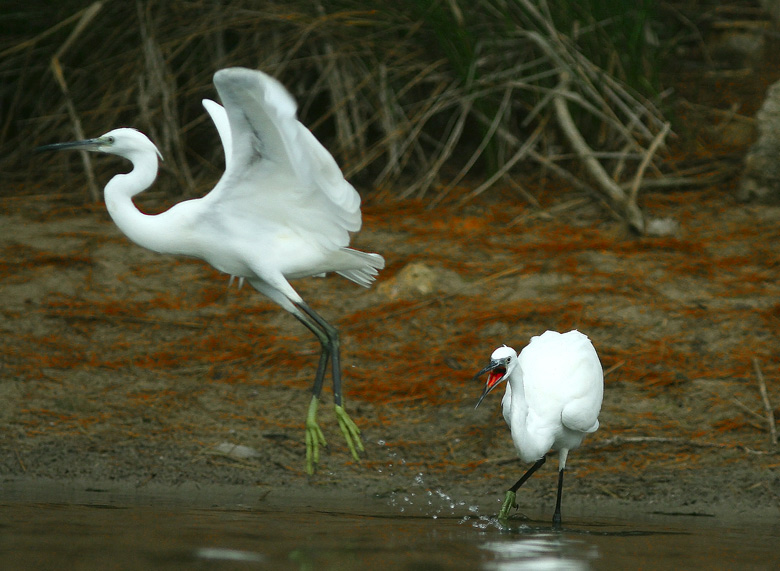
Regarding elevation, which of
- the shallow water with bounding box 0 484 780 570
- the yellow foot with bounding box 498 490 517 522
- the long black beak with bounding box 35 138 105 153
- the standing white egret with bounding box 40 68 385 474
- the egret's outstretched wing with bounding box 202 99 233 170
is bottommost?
the yellow foot with bounding box 498 490 517 522

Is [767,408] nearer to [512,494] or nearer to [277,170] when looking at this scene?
[512,494]

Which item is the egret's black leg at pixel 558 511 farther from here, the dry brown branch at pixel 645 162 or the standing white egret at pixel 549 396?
the dry brown branch at pixel 645 162

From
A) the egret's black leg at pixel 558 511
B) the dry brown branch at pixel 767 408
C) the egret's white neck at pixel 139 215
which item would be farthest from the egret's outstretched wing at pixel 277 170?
the dry brown branch at pixel 767 408

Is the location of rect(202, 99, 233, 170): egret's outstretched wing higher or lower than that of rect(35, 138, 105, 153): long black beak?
higher

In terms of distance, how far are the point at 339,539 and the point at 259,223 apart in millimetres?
1896

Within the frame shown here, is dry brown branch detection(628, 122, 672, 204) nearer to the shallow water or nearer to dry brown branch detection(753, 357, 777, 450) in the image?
dry brown branch detection(753, 357, 777, 450)

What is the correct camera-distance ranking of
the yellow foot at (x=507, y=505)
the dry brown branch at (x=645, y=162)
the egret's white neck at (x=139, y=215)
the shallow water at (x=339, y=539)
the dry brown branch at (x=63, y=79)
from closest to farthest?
the shallow water at (x=339, y=539) → the yellow foot at (x=507, y=505) → the egret's white neck at (x=139, y=215) → the dry brown branch at (x=645, y=162) → the dry brown branch at (x=63, y=79)

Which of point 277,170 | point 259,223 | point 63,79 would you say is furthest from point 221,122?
point 63,79

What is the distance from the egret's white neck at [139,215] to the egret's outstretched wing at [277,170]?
0.90 feet

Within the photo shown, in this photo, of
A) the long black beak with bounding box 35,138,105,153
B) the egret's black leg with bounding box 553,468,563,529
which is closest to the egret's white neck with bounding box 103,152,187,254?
the long black beak with bounding box 35,138,105,153

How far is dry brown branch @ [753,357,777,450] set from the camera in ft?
17.4

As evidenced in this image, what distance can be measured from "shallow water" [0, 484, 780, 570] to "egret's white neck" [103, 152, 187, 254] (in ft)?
4.14

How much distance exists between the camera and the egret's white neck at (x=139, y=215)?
5.03 m

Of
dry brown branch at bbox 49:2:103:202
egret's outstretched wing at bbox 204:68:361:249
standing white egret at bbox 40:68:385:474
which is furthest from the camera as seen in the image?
dry brown branch at bbox 49:2:103:202
